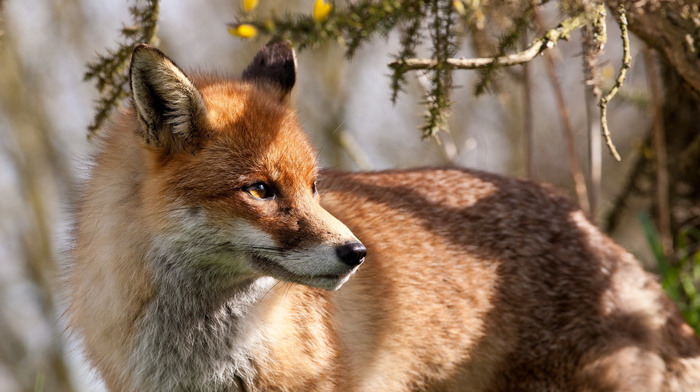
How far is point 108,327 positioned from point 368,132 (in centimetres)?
1504

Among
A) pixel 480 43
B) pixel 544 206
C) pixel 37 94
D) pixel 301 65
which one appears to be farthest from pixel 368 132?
pixel 544 206

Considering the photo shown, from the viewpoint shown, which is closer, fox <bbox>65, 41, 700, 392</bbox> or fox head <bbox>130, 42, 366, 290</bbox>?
fox head <bbox>130, 42, 366, 290</bbox>

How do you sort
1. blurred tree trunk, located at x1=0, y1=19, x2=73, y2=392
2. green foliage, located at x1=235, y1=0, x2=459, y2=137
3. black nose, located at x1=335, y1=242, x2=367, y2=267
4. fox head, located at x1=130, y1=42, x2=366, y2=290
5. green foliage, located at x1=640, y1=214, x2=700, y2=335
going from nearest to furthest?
black nose, located at x1=335, y1=242, x2=367, y2=267 → fox head, located at x1=130, y1=42, x2=366, y2=290 → green foliage, located at x1=235, y1=0, x2=459, y2=137 → green foliage, located at x1=640, y1=214, x2=700, y2=335 → blurred tree trunk, located at x1=0, y1=19, x2=73, y2=392

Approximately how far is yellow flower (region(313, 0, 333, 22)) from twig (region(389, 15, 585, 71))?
0.97m

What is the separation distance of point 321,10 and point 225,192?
1947 mm

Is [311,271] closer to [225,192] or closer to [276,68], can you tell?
[225,192]

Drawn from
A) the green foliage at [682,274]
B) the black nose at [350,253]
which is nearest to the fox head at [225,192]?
the black nose at [350,253]

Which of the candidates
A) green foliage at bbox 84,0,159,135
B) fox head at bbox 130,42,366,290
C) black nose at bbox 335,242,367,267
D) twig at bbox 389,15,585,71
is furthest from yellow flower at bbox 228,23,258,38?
black nose at bbox 335,242,367,267

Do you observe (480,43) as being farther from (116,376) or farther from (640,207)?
(116,376)

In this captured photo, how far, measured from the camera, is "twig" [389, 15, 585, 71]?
457cm

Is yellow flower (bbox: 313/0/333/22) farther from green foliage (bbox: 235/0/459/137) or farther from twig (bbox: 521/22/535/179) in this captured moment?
twig (bbox: 521/22/535/179)

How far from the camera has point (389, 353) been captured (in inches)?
202

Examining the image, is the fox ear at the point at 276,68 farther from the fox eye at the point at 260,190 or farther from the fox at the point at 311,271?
the fox eye at the point at 260,190

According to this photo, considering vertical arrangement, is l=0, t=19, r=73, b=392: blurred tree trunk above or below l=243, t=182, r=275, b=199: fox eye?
below
